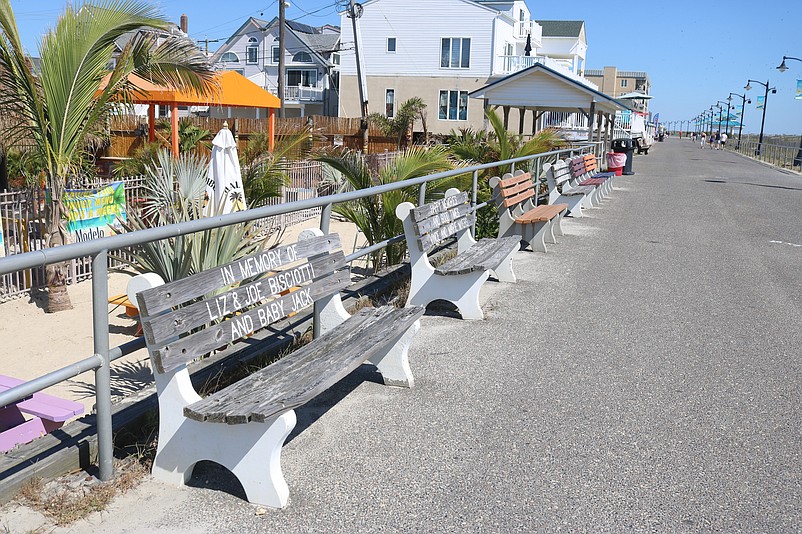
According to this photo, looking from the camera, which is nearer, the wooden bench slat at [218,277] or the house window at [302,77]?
the wooden bench slat at [218,277]

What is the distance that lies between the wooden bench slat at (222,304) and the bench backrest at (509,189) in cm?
462

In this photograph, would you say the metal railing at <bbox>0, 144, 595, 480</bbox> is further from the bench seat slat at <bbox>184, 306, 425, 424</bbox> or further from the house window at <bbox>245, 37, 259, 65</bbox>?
the house window at <bbox>245, 37, 259, 65</bbox>

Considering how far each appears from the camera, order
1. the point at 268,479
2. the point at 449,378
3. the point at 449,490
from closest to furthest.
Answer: the point at 268,479 → the point at 449,490 → the point at 449,378

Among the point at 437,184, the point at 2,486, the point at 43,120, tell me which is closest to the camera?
the point at 2,486

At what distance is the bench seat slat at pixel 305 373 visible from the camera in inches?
129

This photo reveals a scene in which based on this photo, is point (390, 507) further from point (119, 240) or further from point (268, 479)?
point (119, 240)

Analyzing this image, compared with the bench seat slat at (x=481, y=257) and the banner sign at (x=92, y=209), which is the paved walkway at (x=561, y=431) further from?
the banner sign at (x=92, y=209)

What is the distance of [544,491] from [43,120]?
6.76 meters

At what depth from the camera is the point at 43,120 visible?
8.28 m

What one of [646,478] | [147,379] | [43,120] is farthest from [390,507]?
[43,120]

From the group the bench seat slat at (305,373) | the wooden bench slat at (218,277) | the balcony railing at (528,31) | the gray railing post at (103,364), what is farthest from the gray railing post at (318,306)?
the balcony railing at (528,31)

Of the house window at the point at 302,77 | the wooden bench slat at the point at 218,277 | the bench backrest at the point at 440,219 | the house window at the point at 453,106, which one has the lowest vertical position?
the bench backrest at the point at 440,219

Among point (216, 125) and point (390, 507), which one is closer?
point (390, 507)

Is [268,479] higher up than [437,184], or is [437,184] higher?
[437,184]
